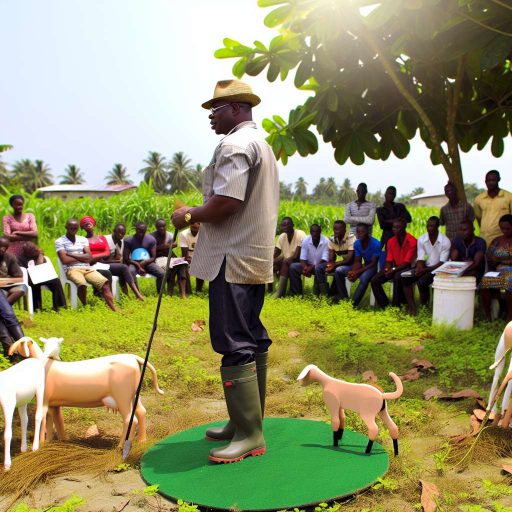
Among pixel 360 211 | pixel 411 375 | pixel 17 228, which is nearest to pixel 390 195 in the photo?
pixel 360 211

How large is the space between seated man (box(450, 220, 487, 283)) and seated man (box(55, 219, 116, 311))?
4672 mm

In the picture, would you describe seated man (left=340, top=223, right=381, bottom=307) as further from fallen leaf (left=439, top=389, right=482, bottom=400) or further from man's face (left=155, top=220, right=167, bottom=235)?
fallen leaf (left=439, top=389, right=482, bottom=400)

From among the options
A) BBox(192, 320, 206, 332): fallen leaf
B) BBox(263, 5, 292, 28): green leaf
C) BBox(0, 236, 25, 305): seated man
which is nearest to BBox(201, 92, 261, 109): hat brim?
BBox(263, 5, 292, 28): green leaf

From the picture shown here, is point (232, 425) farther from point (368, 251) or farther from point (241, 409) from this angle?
point (368, 251)

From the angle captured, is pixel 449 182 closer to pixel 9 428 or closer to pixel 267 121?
pixel 267 121

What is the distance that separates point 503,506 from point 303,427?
4.57ft

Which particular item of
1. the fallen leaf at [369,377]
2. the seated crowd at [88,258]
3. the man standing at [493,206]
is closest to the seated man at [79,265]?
the seated crowd at [88,258]

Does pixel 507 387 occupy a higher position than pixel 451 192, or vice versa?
pixel 451 192

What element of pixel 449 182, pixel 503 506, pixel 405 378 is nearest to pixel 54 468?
pixel 503 506

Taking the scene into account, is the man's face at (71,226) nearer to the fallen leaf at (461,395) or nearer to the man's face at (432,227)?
the man's face at (432,227)

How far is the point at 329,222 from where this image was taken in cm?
1888

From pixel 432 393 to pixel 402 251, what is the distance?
4.04m

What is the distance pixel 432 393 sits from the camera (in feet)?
16.3

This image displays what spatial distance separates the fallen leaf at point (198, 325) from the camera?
7590 mm
